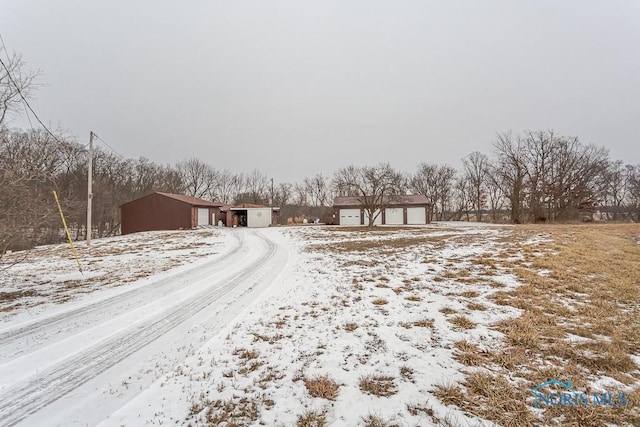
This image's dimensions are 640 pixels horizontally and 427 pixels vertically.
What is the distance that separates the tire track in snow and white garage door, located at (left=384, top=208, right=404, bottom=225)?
35306mm

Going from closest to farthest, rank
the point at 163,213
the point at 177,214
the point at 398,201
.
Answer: the point at 177,214 < the point at 163,213 < the point at 398,201

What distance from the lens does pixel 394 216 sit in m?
40.8

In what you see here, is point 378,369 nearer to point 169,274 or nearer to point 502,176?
point 169,274

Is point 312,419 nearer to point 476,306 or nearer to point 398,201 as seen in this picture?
point 476,306

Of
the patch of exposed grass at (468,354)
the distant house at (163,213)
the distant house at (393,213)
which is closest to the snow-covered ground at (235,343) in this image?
the patch of exposed grass at (468,354)

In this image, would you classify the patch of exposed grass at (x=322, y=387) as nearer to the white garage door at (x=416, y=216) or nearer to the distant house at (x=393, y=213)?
the distant house at (x=393, y=213)

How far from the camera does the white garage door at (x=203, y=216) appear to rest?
108 feet

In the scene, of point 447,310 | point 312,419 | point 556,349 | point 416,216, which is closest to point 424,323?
point 447,310

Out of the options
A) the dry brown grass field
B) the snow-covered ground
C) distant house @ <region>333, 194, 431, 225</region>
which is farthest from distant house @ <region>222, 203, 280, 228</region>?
the dry brown grass field

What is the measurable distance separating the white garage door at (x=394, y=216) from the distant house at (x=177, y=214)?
18048 mm

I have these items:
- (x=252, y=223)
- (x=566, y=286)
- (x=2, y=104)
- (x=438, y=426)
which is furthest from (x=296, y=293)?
(x=252, y=223)

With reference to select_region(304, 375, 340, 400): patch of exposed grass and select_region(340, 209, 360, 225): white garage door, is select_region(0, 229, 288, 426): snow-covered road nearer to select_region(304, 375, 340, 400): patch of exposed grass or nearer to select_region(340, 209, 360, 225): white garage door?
select_region(304, 375, 340, 400): patch of exposed grass

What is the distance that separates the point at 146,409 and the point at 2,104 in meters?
8.50

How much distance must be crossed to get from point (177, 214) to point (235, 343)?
3118 cm
